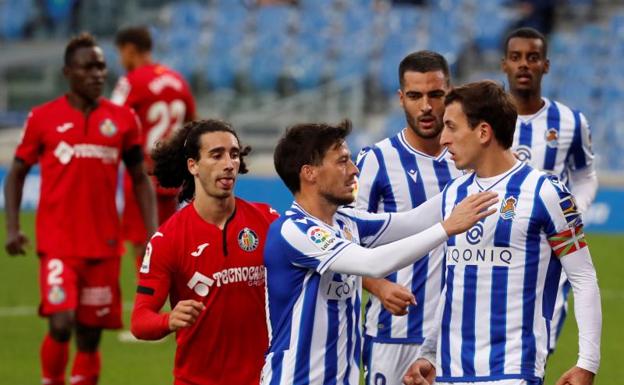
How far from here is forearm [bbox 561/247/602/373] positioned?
4.98 metres

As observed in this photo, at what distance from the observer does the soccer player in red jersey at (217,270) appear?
569 cm

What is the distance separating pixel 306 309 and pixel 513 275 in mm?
810

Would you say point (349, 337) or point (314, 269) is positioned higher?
point (314, 269)

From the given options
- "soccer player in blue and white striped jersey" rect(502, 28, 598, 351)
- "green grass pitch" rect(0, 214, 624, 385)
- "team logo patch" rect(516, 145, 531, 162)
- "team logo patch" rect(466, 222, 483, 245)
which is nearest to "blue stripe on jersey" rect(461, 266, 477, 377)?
"team logo patch" rect(466, 222, 483, 245)

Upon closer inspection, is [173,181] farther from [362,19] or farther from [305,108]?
[362,19]

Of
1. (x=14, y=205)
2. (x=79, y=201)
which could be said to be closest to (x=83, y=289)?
(x=79, y=201)

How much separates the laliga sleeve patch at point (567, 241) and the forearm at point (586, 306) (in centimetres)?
2

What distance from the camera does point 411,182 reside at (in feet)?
21.1

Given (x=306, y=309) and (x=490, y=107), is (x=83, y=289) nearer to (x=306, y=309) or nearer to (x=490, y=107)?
(x=306, y=309)

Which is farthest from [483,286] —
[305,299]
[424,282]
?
[424,282]

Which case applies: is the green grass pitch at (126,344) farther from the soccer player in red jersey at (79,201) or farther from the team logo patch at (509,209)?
the team logo patch at (509,209)

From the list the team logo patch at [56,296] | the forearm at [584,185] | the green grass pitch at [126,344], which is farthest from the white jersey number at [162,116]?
the forearm at [584,185]

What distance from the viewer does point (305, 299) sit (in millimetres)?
5199

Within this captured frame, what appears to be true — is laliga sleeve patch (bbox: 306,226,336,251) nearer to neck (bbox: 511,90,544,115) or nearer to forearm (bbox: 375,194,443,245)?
forearm (bbox: 375,194,443,245)
